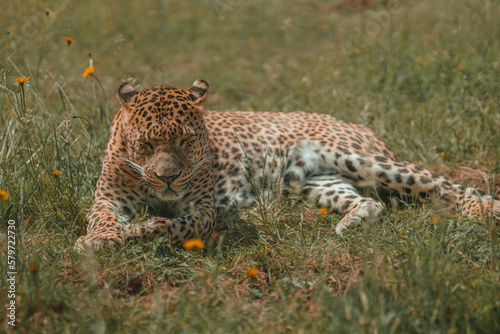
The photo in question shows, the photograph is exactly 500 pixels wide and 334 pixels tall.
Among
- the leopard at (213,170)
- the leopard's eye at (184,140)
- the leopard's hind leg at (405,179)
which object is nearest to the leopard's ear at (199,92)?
the leopard at (213,170)

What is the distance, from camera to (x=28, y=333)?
309 cm

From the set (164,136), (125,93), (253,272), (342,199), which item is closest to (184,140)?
(164,136)

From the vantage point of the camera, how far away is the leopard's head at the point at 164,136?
4363 mm

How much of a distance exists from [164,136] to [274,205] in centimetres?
158

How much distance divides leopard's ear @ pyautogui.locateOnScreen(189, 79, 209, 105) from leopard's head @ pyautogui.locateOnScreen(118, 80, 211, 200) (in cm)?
1

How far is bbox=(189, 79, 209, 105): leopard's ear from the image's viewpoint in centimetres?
482

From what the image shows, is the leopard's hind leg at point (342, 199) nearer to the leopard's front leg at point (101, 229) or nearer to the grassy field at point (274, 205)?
the grassy field at point (274, 205)

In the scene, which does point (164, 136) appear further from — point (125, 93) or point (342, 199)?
point (342, 199)

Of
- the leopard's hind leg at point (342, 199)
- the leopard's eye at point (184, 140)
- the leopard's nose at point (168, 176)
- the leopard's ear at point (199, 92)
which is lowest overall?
the leopard's hind leg at point (342, 199)

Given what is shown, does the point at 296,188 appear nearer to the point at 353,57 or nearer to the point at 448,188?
the point at 448,188

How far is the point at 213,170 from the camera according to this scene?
5711mm

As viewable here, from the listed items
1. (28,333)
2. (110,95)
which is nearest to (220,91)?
(110,95)

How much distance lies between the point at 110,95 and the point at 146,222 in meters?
4.92

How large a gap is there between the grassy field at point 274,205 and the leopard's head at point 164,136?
59 centimetres
